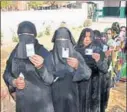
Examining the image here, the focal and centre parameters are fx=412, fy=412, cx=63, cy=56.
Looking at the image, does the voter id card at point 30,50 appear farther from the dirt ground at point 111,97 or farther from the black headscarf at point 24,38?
the dirt ground at point 111,97

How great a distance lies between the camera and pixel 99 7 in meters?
3.19

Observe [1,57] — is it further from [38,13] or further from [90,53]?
[90,53]

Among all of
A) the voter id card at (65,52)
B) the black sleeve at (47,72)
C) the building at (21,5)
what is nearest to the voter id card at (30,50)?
the black sleeve at (47,72)

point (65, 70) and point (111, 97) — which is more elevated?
point (65, 70)

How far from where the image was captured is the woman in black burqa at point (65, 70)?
9.46 ft

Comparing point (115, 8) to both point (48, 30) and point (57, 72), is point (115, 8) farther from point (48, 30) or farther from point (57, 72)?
point (57, 72)

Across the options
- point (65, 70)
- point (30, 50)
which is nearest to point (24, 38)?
point (30, 50)

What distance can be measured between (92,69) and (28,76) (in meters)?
0.59

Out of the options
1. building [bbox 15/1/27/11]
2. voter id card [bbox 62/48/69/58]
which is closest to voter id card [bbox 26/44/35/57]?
voter id card [bbox 62/48/69/58]

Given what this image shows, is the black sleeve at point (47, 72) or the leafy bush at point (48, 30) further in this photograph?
the leafy bush at point (48, 30)

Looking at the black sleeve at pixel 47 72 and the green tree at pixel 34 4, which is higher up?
the green tree at pixel 34 4

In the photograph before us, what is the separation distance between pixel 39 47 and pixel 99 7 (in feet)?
2.11

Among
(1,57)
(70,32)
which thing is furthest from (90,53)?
(1,57)

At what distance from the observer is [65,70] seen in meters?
2.94
